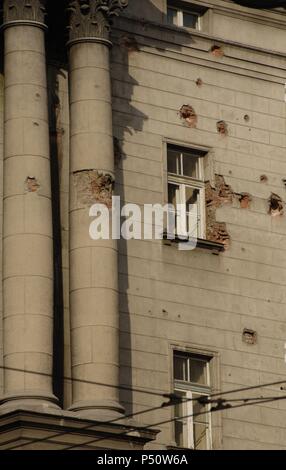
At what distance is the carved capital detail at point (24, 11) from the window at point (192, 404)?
18.0 ft

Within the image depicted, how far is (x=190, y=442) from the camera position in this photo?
2559cm

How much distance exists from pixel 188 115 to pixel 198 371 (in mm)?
4237

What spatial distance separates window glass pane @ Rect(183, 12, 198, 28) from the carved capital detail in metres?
3.60

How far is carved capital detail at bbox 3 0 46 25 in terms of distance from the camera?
83.6ft

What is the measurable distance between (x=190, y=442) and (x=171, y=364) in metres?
1.20

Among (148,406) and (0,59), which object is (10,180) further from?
(148,406)

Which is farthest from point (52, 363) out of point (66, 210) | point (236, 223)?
point (236, 223)

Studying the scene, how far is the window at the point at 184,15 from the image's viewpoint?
2828 centimetres

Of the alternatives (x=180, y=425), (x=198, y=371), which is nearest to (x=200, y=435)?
(x=180, y=425)

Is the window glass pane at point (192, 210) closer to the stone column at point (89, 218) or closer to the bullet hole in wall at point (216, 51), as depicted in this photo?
the stone column at point (89, 218)

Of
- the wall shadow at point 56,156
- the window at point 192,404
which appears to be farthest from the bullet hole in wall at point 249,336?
the wall shadow at point 56,156

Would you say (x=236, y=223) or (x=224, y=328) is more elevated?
(x=236, y=223)

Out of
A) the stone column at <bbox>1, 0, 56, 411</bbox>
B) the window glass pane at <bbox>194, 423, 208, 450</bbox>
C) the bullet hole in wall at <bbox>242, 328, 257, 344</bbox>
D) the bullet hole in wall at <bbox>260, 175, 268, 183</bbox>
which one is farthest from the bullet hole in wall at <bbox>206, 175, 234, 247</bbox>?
the stone column at <bbox>1, 0, 56, 411</bbox>

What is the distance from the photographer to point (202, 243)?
26.7 metres
